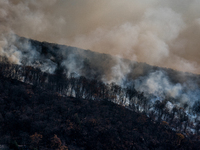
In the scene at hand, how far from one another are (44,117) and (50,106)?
8071mm

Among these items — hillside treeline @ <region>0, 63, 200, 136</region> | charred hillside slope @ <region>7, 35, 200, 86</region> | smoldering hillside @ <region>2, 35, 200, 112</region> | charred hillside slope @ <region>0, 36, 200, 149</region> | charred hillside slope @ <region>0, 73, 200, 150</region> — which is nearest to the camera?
charred hillside slope @ <region>0, 73, 200, 150</region>

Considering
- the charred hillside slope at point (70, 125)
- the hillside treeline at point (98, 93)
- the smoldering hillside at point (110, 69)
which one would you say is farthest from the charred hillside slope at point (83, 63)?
the charred hillside slope at point (70, 125)

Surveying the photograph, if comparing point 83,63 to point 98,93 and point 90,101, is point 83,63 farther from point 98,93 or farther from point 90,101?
point 90,101

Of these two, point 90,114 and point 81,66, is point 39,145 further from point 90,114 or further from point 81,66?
point 81,66

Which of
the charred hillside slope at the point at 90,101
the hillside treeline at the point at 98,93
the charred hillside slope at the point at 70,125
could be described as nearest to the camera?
the charred hillside slope at the point at 70,125

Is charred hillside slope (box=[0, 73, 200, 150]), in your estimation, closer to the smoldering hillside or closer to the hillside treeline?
the hillside treeline

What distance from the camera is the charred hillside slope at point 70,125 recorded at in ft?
110

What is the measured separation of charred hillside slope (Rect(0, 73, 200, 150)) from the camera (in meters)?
33.6

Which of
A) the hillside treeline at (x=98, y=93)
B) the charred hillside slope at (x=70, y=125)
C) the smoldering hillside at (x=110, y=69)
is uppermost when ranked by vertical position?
the smoldering hillside at (x=110, y=69)

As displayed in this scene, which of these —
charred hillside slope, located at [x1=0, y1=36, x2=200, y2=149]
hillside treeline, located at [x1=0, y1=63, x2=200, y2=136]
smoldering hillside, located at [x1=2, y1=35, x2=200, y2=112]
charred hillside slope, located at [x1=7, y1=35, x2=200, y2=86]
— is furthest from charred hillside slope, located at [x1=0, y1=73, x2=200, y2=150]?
charred hillside slope, located at [x1=7, y1=35, x2=200, y2=86]

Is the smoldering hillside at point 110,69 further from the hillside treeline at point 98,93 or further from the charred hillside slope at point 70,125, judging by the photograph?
the charred hillside slope at point 70,125

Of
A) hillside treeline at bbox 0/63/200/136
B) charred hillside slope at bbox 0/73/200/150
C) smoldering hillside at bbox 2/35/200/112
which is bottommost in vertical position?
charred hillside slope at bbox 0/73/200/150

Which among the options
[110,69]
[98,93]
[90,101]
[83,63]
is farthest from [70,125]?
[110,69]

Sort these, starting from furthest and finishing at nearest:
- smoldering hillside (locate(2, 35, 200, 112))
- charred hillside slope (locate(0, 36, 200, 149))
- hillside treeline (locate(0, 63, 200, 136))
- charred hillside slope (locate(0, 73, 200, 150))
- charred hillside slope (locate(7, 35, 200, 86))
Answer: charred hillside slope (locate(7, 35, 200, 86)) < smoldering hillside (locate(2, 35, 200, 112)) < hillside treeline (locate(0, 63, 200, 136)) < charred hillside slope (locate(0, 36, 200, 149)) < charred hillside slope (locate(0, 73, 200, 150))
